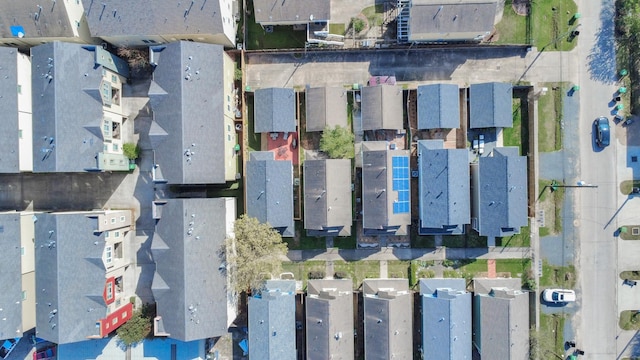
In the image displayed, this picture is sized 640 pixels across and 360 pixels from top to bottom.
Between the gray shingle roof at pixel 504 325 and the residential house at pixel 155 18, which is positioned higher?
the residential house at pixel 155 18

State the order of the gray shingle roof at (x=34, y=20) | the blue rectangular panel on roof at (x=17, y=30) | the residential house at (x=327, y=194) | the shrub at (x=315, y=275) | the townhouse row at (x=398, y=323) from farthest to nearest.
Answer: the shrub at (x=315, y=275)
the residential house at (x=327, y=194)
the townhouse row at (x=398, y=323)
the blue rectangular panel on roof at (x=17, y=30)
the gray shingle roof at (x=34, y=20)

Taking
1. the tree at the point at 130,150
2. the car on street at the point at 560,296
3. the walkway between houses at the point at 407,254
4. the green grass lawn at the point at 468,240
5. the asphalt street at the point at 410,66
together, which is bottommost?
the car on street at the point at 560,296

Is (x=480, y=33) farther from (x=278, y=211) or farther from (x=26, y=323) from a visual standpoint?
(x=26, y=323)

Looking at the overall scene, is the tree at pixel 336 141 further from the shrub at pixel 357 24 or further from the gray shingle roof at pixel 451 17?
the gray shingle roof at pixel 451 17

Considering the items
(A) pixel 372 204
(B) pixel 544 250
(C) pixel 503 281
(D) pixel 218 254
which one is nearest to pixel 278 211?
(D) pixel 218 254

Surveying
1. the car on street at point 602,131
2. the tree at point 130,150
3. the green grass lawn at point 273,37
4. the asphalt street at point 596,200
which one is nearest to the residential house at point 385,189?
the green grass lawn at point 273,37

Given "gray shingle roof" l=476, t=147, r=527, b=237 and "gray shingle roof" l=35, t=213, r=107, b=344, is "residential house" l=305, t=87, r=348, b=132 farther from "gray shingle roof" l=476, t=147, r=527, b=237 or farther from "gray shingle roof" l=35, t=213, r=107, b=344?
"gray shingle roof" l=35, t=213, r=107, b=344
